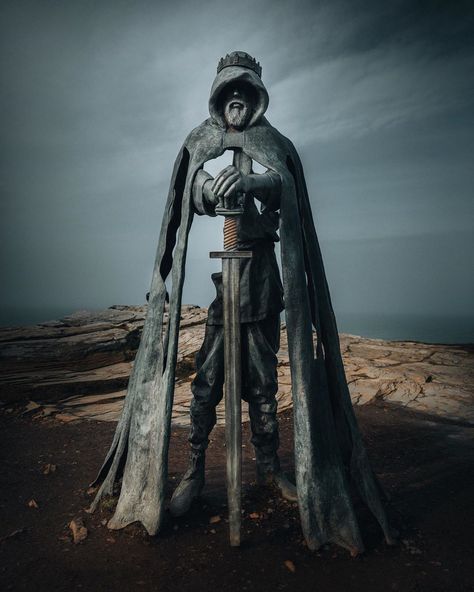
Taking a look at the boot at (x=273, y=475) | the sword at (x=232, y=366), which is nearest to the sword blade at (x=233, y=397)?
the sword at (x=232, y=366)

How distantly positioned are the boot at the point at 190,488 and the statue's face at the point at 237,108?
7.79 ft

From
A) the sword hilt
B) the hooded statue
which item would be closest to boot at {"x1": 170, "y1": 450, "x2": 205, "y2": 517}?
the hooded statue

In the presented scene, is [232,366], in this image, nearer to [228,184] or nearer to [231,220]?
[231,220]

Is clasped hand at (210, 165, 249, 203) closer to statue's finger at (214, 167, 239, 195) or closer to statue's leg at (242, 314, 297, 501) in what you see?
statue's finger at (214, 167, 239, 195)

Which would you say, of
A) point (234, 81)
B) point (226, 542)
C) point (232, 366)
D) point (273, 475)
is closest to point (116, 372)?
point (273, 475)

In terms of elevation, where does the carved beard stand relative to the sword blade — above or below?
above

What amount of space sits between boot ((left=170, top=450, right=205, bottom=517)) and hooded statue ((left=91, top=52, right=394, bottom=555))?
28 centimetres

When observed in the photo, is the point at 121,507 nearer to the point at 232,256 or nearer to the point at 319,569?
the point at 319,569

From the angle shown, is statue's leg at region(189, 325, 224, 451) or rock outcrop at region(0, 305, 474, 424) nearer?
statue's leg at region(189, 325, 224, 451)

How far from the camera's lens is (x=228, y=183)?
7.48 feet

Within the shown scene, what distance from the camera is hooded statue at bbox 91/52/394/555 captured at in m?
A: 2.37

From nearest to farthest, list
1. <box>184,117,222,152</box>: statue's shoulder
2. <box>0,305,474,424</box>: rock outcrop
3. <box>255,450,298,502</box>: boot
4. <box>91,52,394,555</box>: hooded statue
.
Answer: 1. <box>91,52,394,555</box>: hooded statue
2. <box>184,117,222,152</box>: statue's shoulder
3. <box>255,450,298,502</box>: boot
4. <box>0,305,474,424</box>: rock outcrop

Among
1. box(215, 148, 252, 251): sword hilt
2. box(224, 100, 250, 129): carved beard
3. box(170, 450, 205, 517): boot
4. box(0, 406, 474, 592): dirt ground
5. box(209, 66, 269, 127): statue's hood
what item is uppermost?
box(209, 66, 269, 127): statue's hood

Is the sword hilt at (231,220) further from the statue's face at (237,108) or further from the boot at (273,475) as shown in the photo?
the boot at (273,475)
